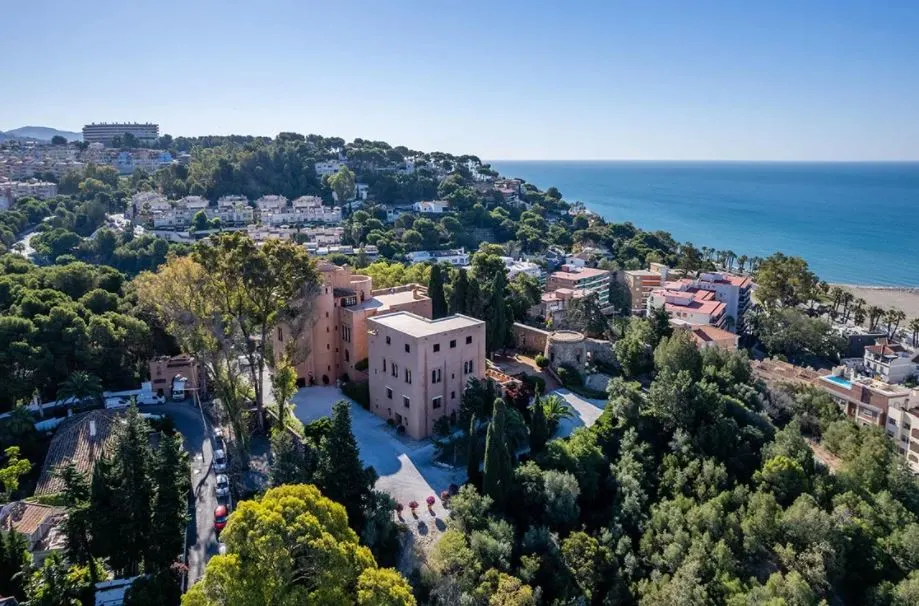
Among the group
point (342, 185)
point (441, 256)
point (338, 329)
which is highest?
point (342, 185)

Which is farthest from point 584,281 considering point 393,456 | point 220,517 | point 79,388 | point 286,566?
point 286,566

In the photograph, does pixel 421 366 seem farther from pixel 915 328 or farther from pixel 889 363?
pixel 915 328

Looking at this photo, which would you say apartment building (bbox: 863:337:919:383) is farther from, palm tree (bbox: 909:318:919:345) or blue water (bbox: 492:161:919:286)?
blue water (bbox: 492:161:919:286)

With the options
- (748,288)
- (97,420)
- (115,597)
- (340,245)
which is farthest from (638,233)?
(115,597)

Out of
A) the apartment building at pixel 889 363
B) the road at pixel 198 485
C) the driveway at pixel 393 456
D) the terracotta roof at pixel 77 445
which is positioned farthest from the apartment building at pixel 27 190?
the apartment building at pixel 889 363

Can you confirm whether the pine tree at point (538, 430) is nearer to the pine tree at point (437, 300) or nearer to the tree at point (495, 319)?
the tree at point (495, 319)

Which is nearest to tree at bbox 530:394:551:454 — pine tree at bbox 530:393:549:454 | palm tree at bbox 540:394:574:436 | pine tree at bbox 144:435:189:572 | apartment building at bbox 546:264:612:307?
pine tree at bbox 530:393:549:454
